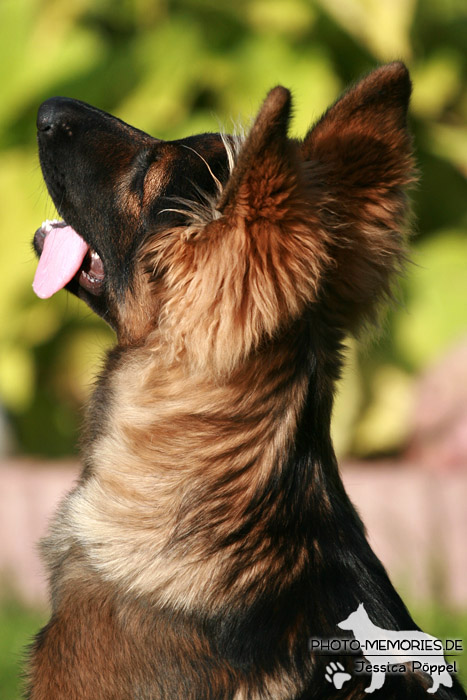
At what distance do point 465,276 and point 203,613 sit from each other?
206 inches

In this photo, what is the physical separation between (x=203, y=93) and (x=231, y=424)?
5.40 meters

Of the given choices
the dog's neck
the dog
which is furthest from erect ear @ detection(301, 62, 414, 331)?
the dog

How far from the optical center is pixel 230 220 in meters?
2.60

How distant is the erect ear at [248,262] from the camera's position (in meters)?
2.47

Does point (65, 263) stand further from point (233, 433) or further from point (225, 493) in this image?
point (225, 493)

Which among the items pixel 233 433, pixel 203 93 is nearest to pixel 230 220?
pixel 233 433

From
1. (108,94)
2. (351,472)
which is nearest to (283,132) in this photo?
(351,472)

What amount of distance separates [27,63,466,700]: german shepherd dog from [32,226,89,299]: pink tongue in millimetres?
183

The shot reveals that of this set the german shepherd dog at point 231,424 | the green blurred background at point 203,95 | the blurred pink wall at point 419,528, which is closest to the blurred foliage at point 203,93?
the green blurred background at point 203,95

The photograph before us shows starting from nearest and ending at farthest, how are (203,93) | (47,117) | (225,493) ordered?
(225,493) → (47,117) → (203,93)

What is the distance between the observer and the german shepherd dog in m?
2.58

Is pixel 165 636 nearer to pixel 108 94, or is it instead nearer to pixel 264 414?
pixel 264 414

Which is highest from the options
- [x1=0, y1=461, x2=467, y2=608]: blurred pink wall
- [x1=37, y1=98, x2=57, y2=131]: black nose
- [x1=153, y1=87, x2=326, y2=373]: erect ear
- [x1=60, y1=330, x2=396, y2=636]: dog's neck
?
[x1=37, y1=98, x2=57, y2=131]: black nose
